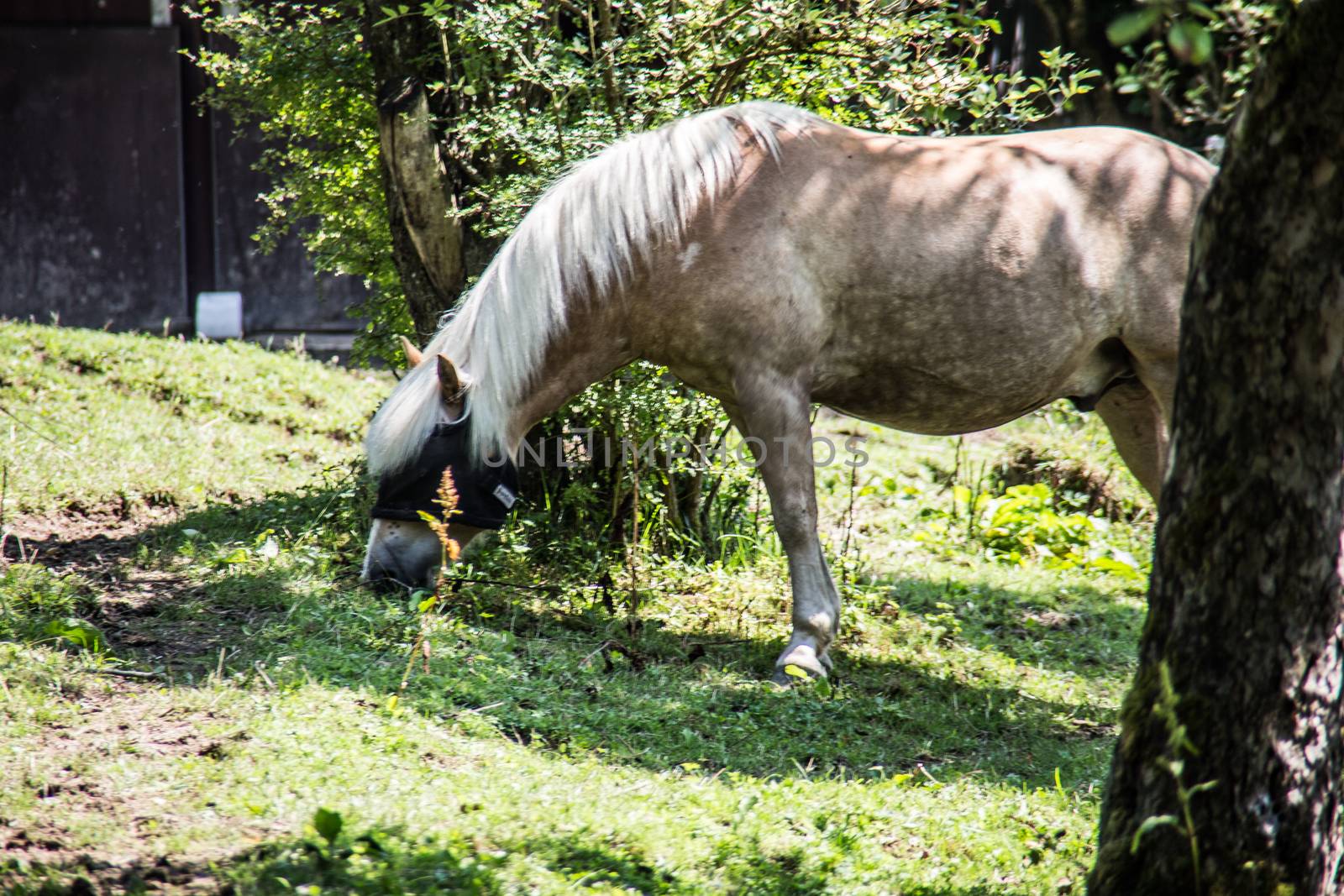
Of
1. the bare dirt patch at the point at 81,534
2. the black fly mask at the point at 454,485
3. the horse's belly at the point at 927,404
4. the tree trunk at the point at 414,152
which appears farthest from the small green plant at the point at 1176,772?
the bare dirt patch at the point at 81,534

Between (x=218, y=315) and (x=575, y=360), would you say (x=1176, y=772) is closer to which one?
(x=575, y=360)

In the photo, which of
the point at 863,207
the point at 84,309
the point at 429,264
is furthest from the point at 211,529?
the point at 84,309

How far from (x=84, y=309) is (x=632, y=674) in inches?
355

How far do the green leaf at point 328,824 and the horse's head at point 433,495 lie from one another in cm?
171

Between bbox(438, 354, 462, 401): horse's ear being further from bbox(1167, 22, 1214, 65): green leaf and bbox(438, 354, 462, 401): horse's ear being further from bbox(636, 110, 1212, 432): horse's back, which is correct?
bbox(1167, 22, 1214, 65): green leaf

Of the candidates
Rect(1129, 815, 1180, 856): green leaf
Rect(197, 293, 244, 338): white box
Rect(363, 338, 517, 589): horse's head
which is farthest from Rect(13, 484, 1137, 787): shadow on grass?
Rect(197, 293, 244, 338): white box

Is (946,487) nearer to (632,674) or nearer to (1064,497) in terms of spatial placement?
(1064,497)

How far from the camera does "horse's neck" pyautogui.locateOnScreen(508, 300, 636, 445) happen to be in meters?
4.51

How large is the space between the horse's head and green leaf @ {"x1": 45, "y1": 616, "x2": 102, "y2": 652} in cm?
100

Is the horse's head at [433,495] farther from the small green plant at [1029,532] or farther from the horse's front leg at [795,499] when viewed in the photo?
the small green plant at [1029,532]

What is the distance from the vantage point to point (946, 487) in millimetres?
7445

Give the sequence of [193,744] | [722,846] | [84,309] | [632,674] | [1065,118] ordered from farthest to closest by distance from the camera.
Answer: [84,309] → [1065,118] → [632,674] → [193,744] → [722,846]

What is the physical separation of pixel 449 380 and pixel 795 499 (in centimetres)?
134

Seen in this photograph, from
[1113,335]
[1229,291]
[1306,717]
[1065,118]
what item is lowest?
[1306,717]
